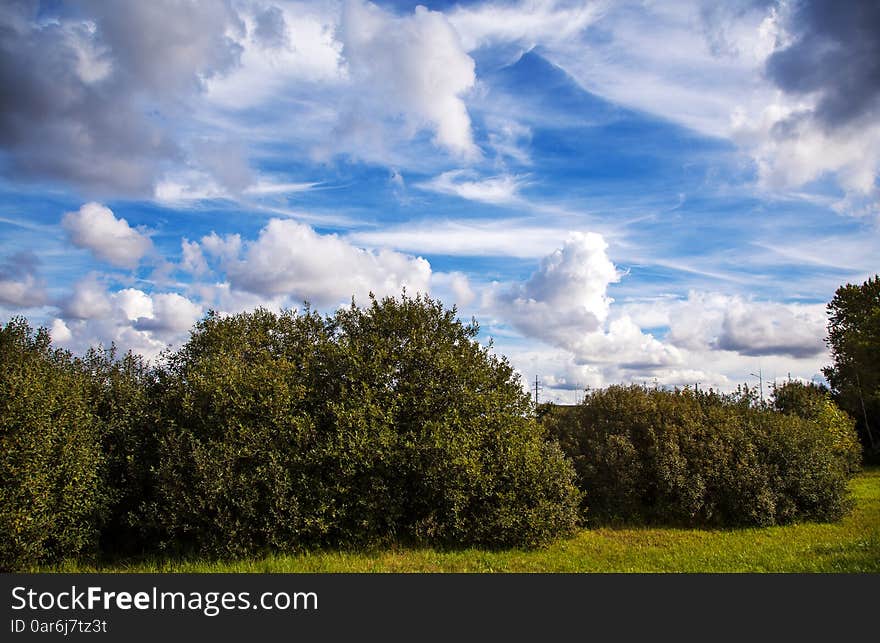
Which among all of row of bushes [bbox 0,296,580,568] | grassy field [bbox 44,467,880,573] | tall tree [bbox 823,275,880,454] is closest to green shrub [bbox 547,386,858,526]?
grassy field [bbox 44,467,880,573]

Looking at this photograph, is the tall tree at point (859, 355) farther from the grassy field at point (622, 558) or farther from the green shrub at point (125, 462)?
the green shrub at point (125, 462)

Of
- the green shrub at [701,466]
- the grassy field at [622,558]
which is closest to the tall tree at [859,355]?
the green shrub at [701,466]

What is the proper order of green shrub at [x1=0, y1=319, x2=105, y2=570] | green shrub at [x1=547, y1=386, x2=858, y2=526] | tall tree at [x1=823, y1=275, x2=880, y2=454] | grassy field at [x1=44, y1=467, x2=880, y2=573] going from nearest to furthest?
green shrub at [x1=0, y1=319, x2=105, y2=570] → grassy field at [x1=44, y1=467, x2=880, y2=573] → green shrub at [x1=547, y1=386, x2=858, y2=526] → tall tree at [x1=823, y1=275, x2=880, y2=454]

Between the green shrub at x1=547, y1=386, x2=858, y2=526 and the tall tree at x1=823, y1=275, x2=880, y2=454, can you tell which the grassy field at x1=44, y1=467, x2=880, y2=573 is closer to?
the green shrub at x1=547, y1=386, x2=858, y2=526

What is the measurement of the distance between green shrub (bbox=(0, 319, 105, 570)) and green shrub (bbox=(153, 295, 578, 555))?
6.79 ft

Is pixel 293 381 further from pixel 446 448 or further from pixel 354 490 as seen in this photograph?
pixel 446 448

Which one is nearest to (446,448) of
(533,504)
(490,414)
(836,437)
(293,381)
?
(490,414)

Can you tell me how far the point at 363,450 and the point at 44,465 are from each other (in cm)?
848

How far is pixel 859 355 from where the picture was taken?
2094 inches

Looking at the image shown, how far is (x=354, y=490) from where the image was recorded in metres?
17.5

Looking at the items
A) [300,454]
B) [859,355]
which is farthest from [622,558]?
[859,355]

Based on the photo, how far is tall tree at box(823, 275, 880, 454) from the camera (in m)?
51.9

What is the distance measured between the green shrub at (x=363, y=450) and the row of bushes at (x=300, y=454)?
1.9 inches

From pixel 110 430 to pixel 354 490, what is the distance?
8158mm
